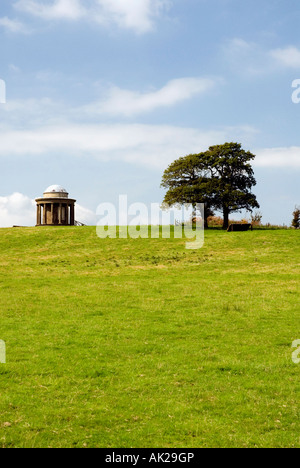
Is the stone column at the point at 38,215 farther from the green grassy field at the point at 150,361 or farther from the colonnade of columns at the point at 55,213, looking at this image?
the green grassy field at the point at 150,361

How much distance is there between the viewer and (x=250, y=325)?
18.0 m

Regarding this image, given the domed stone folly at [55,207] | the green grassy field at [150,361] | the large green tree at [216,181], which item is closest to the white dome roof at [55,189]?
the domed stone folly at [55,207]

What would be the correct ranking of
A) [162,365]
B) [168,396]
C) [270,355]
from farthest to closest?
[270,355], [162,365], [168,396]

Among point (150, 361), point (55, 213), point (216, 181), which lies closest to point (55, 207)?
point (55, 213)

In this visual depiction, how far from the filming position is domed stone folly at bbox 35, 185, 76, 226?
81.0 metres

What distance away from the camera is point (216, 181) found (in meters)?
68.4

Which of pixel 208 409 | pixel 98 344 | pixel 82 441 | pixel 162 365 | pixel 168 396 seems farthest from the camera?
pixel 98 344

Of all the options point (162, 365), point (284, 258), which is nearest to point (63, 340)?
point (162, 365)

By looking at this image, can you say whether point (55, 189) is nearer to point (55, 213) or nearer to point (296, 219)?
point (55, 213)

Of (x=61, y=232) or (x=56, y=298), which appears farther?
(x=61, y=232)

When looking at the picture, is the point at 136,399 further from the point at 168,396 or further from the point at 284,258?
the point at 284,258

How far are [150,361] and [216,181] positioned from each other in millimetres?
57612

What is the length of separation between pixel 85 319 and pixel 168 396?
8.89 m

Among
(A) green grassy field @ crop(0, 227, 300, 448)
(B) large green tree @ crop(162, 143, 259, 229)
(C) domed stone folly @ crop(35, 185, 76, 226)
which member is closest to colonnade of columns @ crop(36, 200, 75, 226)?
(C) domed stone folly @ crop(35, 185, 76, 226)
